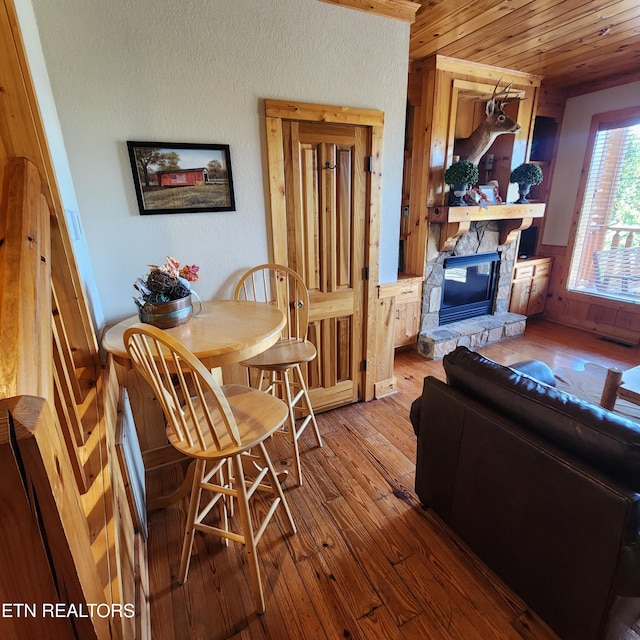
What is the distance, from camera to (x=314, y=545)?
1.72 m

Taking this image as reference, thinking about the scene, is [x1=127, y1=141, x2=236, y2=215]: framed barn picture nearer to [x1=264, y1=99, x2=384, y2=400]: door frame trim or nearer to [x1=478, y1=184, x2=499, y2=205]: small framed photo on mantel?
[x1=264, y1=99, x2=384, y2=400]: door frame trim

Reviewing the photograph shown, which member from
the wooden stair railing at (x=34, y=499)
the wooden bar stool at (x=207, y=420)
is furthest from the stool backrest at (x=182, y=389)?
the wooden stair railing at (x=34, y=499)

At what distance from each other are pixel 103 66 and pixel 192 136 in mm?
476

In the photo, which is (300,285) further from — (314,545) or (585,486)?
(585,486)

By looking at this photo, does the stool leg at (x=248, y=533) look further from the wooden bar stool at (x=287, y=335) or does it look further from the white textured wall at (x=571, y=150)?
the white textured wall at (x=571, y=150)

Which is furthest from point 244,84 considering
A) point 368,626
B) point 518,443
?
point 368,626

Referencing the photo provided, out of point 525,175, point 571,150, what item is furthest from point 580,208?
point 525,175

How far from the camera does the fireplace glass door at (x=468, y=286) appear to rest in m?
3.98

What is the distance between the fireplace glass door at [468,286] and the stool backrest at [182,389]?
322 centimetres

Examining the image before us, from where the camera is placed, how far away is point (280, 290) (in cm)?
241

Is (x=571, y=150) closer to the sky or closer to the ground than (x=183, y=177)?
closer to the sky

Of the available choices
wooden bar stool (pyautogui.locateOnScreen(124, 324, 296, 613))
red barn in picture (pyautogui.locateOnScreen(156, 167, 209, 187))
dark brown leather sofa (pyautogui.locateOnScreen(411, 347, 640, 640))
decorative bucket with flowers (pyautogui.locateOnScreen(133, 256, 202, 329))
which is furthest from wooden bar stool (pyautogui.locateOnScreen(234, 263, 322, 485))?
dark brown leather sofa (pyautogui.locateOnScreen(411, 347, 640, 640))

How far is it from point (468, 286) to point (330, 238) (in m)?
2.38

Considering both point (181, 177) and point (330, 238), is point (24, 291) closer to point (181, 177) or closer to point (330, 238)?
point (181, 177)
